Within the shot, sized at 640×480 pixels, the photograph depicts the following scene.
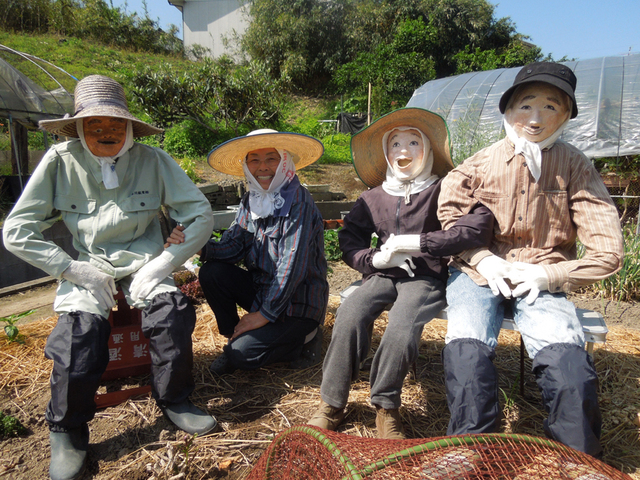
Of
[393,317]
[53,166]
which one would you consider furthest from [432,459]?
[53,166]

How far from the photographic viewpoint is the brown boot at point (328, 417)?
6.84 feet

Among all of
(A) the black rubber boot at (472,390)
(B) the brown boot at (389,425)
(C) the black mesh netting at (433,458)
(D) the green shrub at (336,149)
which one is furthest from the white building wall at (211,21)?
(C) the black mesh netting at (433,458)

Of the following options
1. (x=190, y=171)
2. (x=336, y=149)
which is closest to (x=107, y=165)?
(x=190, y=171)

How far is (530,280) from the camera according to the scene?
2.00 m

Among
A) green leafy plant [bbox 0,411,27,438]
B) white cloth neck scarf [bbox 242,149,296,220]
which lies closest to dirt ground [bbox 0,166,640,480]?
green leafy plant [bbox 0,411,27,438]

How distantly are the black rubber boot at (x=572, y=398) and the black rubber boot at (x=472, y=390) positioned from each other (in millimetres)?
205

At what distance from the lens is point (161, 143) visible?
11680 mm

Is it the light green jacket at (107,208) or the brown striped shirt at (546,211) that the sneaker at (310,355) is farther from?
the brown striped shirt at (546,211)

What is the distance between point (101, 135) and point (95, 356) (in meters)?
1.17

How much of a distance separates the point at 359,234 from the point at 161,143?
34.3ft

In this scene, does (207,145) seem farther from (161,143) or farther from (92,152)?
(92,152)

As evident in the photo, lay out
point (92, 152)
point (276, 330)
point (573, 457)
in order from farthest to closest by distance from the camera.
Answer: point (276, 330), point (92, 152), point (573, 457)

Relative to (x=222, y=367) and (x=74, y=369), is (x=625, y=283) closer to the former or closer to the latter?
(x=222, y=367)

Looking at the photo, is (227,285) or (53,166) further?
(227,285)
